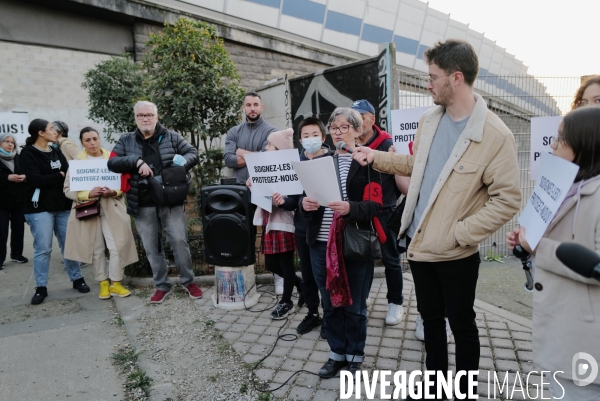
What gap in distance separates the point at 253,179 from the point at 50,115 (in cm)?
932

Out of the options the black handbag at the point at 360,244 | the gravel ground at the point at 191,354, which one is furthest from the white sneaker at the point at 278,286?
the black handbag at the point at 360,244

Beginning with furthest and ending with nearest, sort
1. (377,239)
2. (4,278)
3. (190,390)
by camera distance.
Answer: (4,278), (190,390), (377,239)

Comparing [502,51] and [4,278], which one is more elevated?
[502,51]

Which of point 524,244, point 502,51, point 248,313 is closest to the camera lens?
point 524,244

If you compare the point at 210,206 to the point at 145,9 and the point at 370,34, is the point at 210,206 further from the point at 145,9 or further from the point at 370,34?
the point at 370,34

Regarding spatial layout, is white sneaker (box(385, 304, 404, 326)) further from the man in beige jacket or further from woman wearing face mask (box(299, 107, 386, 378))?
the man in beige jacket

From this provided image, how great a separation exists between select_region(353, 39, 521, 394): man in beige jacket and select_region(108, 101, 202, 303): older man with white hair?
113 inches

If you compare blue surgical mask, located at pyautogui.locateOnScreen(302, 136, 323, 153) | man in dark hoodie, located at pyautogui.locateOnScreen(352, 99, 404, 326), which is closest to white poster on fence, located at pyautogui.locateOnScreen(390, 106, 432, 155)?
→ man in dark hoodie, located at pyautogui.locateOnScreen(352, 99, 404, 326)

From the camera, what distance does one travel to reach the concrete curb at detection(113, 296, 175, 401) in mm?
2891

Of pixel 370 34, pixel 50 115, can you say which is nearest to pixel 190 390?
pixel 50 115

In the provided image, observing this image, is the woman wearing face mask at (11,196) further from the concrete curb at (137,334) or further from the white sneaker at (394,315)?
the white sneaker at (394,315)

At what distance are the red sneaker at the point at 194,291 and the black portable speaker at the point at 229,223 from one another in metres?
0.65

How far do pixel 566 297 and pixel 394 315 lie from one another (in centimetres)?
215

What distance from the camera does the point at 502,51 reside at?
78.2ft
